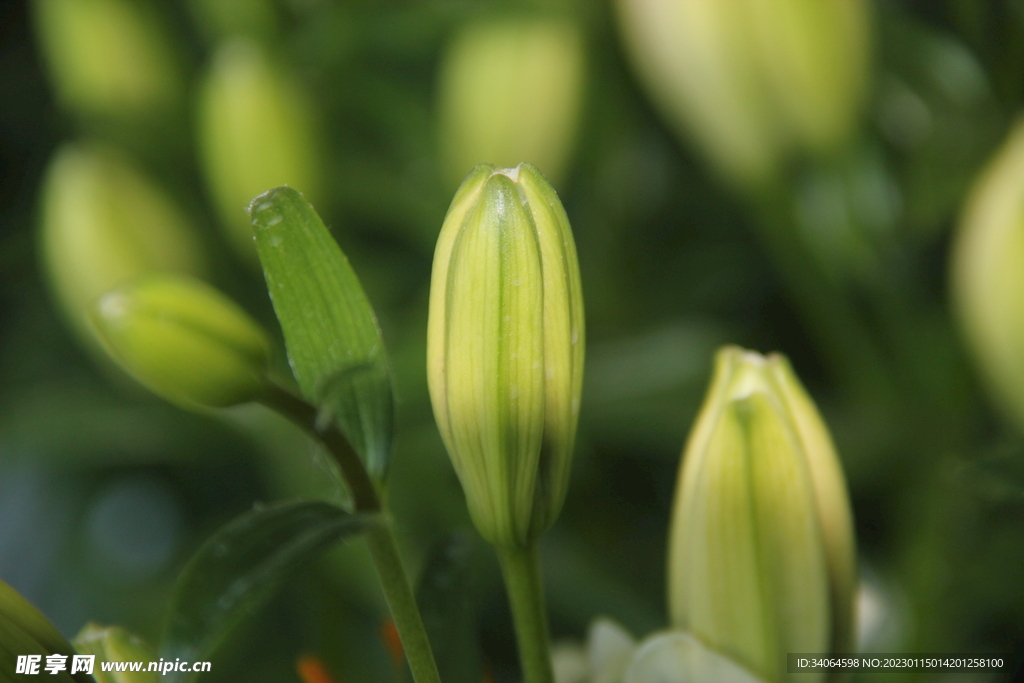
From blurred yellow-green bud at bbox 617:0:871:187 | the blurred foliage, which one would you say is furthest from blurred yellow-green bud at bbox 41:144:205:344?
blurred yellow-green bud at bbox 617:0:871:187

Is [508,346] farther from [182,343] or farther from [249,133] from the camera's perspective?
[249,133]

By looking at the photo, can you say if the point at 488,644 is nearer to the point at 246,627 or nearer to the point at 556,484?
the point at 246,627

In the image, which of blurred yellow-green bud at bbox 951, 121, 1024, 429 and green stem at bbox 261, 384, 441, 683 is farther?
blurred yellow-green bud at bbox 951, 121, 1024, 429

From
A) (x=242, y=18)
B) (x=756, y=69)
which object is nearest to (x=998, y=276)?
(x=756, y=69)

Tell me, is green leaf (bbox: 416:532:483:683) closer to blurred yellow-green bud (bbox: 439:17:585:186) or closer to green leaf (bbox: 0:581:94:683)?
green leaf (bbox: 0:581:94:683)

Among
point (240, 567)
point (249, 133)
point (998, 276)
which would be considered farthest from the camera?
point (249, 133)

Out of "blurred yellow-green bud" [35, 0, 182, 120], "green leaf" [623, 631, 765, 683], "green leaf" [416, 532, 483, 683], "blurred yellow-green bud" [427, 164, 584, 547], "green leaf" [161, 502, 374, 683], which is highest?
"blurred yellow-green bud" [35, 0, 182, 120]
